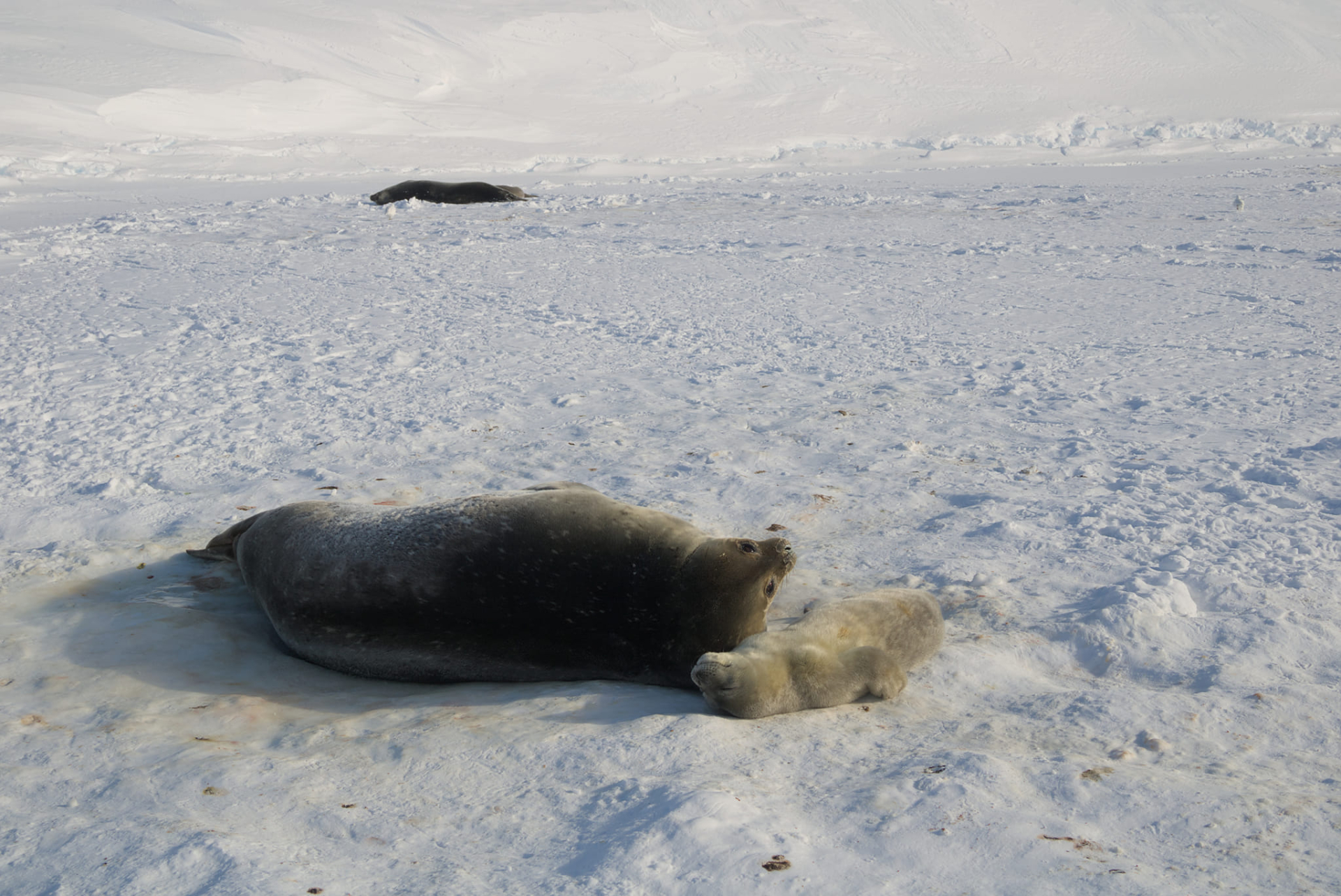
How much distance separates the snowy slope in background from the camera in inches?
1200

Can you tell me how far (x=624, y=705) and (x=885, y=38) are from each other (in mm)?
51505

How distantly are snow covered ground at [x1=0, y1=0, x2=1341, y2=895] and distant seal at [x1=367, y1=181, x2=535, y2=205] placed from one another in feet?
10.9

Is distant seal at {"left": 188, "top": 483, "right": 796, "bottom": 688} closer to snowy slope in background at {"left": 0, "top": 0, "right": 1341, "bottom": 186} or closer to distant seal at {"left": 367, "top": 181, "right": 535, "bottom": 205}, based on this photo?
distant seal at {"left": 367, "top": 181, "right": 535, "bottom": 205}

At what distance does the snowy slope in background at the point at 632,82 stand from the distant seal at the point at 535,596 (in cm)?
2367

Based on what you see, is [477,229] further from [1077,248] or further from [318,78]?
[318,78]

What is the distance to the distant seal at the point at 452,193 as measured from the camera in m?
16.2

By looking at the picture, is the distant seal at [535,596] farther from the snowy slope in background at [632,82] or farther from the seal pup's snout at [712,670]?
the snowy slope in background at [632,82]

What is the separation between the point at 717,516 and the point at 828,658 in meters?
1.33

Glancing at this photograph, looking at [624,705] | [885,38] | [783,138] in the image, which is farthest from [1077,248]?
[885,38]

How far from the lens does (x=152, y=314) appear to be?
763cm

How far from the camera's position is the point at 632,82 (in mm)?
43062

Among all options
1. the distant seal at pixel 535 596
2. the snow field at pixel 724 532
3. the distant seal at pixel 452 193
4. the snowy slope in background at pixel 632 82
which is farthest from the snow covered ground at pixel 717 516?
the snowy slope in background at pixel 632 82

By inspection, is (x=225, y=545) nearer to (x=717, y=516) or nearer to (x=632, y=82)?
(x=717, y=516)

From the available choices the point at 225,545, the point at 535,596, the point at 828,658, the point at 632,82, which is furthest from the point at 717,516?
the point at 632,82
